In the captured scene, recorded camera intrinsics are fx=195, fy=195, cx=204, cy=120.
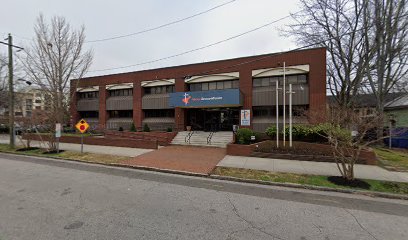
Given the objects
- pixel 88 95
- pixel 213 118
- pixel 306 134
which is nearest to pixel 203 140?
pixel 213 118

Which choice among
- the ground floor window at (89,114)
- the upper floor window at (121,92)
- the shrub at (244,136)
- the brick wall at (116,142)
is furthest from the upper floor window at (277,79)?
the ground floor window at (89,114)

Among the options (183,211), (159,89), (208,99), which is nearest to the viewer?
(183,211)

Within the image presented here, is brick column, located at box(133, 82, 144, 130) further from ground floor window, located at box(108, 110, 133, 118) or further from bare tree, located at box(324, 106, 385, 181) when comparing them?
bare tree, located at box(324, 106, 385, 181)

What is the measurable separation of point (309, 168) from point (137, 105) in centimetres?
2039

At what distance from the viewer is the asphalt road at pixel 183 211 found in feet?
12.0

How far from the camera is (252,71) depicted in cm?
1884

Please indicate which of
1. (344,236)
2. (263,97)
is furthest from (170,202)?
(263,97)

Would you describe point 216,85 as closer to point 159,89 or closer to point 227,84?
point 227,84

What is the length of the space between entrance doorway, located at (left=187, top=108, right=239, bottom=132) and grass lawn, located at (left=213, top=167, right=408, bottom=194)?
12705 mm

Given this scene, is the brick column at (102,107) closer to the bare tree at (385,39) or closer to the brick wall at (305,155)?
the brick wall at (305,155)

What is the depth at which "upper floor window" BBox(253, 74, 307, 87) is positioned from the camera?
58.0 ft

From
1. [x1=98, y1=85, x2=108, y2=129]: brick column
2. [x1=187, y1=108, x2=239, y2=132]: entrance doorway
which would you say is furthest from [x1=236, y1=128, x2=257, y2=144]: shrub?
[x1=98, y1=85, x2=108, y2=129]: brick column

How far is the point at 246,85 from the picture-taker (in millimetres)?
18969

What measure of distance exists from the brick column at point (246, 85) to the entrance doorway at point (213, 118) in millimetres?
2070
